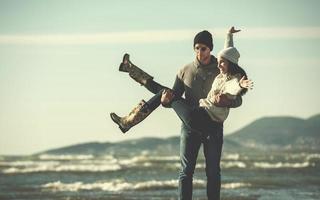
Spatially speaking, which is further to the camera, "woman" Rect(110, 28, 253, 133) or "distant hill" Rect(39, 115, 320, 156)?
"distant hill" Rect(39, 115, 320, 156)

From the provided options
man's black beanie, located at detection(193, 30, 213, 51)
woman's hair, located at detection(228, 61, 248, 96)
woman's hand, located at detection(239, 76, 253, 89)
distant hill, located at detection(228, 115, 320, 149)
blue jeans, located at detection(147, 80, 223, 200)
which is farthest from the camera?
distant hill, located at detection(228, 115, 320, 149)

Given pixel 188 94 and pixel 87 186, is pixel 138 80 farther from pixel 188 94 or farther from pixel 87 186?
pixel 87 186

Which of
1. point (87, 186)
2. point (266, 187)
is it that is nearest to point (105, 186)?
point (87, 186)

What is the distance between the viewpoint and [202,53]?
31.7 ft

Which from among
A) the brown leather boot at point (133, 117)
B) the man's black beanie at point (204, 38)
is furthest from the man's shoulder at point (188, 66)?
the brown leather boot at point (133, 117)

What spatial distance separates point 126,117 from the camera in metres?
10.0

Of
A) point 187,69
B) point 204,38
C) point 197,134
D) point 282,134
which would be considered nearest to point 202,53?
point 204,38

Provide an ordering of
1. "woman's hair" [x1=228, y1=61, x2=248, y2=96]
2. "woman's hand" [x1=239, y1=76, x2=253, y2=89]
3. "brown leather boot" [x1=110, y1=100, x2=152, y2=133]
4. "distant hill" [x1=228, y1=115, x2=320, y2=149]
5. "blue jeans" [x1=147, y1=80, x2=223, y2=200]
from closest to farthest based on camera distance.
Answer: "woman's hand" [x1=239, y1=76, x2=253, y2=89] < "woman's hair" [x1=228, y1=61, x2=248, y2=96] < "blue jeans" [x1=147, y1=80, x2=223, y2=200] < "brown leather boot" [x1=110, y1=100, x2=152, y2=133] < "distant hill" [x1=228, y1=115, x2=320, y2=149]

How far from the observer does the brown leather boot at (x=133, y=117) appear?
9.75m

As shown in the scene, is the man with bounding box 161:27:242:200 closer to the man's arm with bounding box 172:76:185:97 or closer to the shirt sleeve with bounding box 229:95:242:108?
the man's arm with bounding box 172:76:185:97

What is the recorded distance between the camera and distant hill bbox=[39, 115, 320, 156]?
108562 millimetres

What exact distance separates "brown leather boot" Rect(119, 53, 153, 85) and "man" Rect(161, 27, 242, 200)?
1.33ft

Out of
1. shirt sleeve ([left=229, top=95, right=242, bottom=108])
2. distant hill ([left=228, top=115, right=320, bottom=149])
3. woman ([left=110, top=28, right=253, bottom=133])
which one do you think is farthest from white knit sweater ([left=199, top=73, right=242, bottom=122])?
distant hill ([left=228, top=115, right=320, bottom=149])

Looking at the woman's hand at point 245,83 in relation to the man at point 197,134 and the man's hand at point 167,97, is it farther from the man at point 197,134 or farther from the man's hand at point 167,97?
the man's hand at point 167,97
